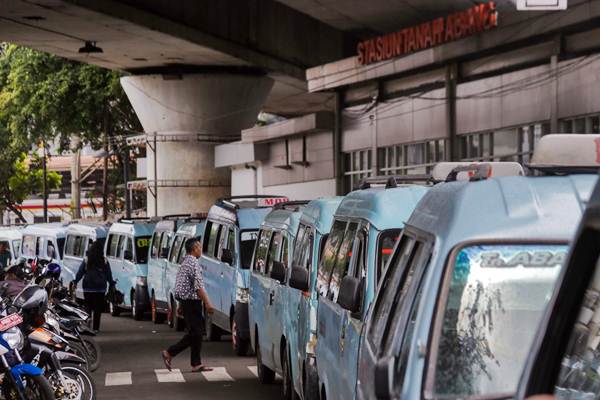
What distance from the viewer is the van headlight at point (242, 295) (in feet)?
66.6

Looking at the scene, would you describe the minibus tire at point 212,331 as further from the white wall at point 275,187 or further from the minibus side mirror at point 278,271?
the white wall at point 275,187

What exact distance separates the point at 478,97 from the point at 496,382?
1125 inches

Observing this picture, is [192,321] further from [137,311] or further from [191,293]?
[137,311]

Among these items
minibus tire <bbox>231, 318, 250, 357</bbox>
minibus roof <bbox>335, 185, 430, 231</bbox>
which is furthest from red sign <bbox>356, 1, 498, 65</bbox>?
minibus roof <bbox>335, 185, 430, 231</bbox>

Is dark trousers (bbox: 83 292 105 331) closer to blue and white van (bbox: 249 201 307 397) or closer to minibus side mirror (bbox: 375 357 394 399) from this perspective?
blue and white van (bbox: 249 201 307 397)

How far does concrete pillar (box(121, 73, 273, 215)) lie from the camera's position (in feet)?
170

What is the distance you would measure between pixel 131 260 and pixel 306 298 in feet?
65.1

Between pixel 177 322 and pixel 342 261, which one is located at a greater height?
pixel 342 261

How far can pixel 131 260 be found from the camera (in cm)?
3189

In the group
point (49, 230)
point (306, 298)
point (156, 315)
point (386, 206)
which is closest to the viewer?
point (386, 206)

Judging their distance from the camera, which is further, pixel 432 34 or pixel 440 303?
pixel 432 34

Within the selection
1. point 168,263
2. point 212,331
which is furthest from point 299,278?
point 168,263

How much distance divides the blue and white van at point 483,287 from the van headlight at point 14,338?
6.87 m

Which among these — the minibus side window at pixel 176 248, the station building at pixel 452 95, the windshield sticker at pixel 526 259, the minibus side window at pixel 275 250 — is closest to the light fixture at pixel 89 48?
the station building at pixel 452 95
